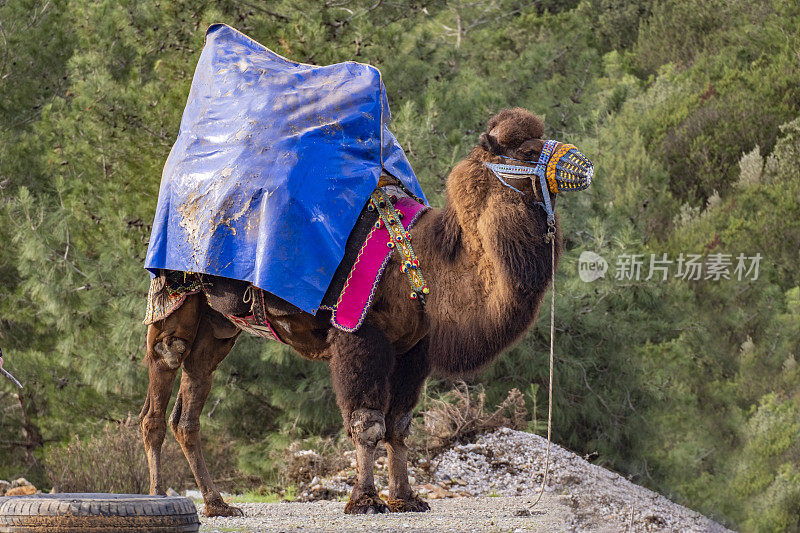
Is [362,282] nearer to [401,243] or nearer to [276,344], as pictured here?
[401,243]

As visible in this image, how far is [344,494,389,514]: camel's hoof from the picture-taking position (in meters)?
5.96

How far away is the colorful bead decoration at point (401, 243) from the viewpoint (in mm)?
6035

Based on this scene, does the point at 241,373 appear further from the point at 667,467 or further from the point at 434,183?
the point at 667,467

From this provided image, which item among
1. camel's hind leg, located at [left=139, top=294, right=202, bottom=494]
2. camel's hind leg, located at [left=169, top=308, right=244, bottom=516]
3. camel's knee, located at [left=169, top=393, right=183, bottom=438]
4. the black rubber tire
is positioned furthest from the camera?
camel's knee, located at [left=169, top=393, right=183, bottom=438]

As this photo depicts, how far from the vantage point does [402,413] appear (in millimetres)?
6469

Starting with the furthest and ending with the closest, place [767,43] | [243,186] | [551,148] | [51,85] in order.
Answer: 1. [767,43]
2. [51,85]
3. [243,186]
4. [551,148]

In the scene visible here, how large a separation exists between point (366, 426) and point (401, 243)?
1123 mm

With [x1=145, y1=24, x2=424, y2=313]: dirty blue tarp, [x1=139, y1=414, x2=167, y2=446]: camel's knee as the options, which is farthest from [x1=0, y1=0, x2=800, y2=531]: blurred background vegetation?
[x1=145, y1=24, x2=424, y2=313]: dirty blue tarp

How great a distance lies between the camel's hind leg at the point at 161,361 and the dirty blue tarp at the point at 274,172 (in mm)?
394

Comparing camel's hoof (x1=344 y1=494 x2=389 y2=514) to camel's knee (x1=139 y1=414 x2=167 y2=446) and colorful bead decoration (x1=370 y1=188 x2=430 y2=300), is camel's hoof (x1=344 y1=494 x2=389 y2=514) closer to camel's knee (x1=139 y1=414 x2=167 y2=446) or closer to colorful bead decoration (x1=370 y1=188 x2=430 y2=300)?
colorful bead decoration (x1=370 y1=188 x2=430 y2=300)

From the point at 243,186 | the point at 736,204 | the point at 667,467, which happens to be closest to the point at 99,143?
the point at 243,186

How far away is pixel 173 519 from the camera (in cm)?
458

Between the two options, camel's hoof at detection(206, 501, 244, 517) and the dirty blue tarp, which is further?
camel's hoof at detection(206, 501, 244, 517)

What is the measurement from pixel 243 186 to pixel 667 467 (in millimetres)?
8224
